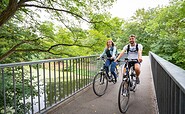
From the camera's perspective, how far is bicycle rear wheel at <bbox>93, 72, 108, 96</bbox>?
4.80 meters

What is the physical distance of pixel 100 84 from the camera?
4.99 metres

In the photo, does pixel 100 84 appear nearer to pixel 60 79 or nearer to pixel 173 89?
pixel 60 79

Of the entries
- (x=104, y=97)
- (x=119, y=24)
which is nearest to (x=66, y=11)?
(x=119, y=24)

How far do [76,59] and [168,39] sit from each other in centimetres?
1943

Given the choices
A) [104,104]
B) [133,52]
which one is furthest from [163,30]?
[104,104]

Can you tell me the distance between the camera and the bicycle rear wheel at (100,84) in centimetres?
480

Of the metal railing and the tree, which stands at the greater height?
the tree

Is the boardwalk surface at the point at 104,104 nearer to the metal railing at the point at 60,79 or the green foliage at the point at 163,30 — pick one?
the metal railing at the point at 60,79

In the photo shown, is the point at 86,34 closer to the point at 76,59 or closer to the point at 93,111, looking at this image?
the point at 76,59

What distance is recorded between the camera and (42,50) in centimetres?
898

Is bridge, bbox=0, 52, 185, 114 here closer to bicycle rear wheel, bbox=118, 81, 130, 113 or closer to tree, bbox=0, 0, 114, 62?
bicycle rear wheel, bbox=118, 81, 130, 113

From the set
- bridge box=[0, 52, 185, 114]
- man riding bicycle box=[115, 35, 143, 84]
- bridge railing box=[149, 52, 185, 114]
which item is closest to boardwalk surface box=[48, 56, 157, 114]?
bridge box=[0, 52, 185, 114]

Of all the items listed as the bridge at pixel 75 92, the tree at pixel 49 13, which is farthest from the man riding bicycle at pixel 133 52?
the tree at pixel 49 13

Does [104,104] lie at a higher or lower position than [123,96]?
lower
